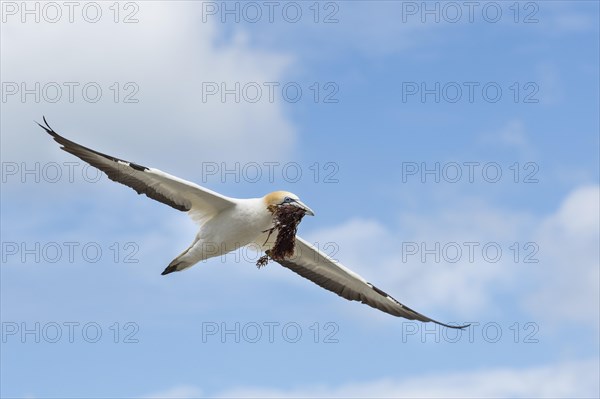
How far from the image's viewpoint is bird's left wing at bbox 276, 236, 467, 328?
1058 inches

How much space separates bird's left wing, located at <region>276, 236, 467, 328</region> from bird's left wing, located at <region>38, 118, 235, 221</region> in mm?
3043

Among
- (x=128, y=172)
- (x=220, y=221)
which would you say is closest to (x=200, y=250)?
(x=220, y=221)

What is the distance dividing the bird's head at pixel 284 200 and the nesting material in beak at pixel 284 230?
7 centimetres

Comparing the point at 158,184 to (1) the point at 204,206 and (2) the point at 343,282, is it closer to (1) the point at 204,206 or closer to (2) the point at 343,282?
(1) the point at 204,206

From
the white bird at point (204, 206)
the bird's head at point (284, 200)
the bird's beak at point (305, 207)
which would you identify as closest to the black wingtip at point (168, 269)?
the white bird at point (204, 206)

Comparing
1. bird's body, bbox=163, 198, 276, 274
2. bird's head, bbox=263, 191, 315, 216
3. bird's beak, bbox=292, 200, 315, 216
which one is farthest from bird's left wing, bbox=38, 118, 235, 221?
bird's beak, bbox=292, 200, 315, 216

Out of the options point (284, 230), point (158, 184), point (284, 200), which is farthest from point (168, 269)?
point (284, 200)

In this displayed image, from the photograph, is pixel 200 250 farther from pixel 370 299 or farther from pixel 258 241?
pixel 370 299

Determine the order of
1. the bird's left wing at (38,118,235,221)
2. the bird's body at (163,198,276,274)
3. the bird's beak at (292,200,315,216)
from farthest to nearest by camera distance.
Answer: the bird's body at (163,198,276,274), the bird's beak at (292,200,315,216), the bird's left wing at (38,118,235,221)

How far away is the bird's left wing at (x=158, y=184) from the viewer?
2334cm

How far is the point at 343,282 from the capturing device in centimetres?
2744

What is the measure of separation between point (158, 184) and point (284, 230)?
10.5ft

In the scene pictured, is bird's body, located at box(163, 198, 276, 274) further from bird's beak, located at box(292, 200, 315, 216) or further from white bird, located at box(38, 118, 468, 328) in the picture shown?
bird's beak, located at box(292, 200, 315, 216)

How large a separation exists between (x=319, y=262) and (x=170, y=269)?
4158 millimetres
